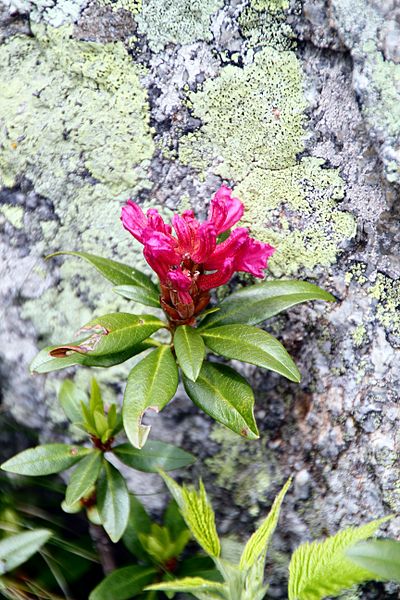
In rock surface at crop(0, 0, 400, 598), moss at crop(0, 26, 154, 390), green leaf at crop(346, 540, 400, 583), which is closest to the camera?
green leaf at crop(346, 540, 400, 583)

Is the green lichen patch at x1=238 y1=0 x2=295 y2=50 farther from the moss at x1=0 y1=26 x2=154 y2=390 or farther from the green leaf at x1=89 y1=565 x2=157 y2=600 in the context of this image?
the green leaf at x1=89 y1=565 x2=157 y2=600

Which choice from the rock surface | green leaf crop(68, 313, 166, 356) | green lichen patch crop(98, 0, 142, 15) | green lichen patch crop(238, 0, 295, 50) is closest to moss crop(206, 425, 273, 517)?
the rock surface

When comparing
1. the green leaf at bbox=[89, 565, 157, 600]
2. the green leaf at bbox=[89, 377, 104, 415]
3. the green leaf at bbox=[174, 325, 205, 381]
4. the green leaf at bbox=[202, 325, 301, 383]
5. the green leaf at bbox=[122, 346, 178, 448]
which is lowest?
the green leaf at bbox=[89, 565, 157, 600]

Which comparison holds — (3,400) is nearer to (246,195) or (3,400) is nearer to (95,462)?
(95,462)

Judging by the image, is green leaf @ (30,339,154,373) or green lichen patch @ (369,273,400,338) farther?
green lichen patch @ (369,273,400,338)

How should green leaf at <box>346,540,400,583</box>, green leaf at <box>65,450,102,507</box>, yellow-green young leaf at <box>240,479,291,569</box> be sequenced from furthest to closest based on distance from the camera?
green leaf at <box>65,450,102,507</box>
yellow-green young leaf at <box>240,479,291,569</box>
green leaf at <box>346,540,400,583</box>

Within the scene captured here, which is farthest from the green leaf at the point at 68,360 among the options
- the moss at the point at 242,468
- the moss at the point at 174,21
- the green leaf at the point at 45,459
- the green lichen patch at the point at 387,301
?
the moss at the point at 174,21

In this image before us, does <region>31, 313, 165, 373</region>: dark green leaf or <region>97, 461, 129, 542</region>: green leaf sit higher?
<region>31, 313, 165, 373</region>: dark green leaf

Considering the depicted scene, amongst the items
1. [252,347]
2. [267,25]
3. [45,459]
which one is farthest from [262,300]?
[267,25]

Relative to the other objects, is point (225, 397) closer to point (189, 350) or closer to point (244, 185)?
point (189, 350)
